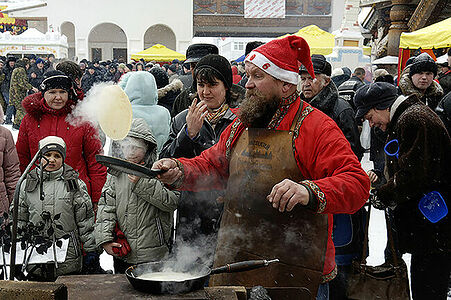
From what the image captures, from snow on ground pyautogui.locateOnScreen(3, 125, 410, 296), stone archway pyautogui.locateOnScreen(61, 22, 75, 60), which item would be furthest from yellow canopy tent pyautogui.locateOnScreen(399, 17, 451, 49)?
stone archway pyautogui.locateOnScreen(61, 22, 75, 60)

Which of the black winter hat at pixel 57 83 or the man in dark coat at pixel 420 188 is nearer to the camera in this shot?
the man in dark coat at pixel 420 188

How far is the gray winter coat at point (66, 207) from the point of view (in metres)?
3.33

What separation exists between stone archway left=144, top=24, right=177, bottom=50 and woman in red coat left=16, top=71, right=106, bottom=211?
112 feet

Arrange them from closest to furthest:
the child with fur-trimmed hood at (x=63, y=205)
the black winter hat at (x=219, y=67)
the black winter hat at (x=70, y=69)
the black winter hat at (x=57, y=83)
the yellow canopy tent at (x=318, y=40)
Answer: the black winter hat at (x=219, y=67), the child with fur-trimmed hood at (x=63, y=205), the black winter hat at (x=57, y=83), the black winter hat at (x=70, y=69), the yellow canopy tent at (x=318, y=40)

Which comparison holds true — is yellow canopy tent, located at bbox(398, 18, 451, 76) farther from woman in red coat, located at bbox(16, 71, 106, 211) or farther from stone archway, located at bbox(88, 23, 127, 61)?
→ stone archway, located at bbox(88, 23, 127, 61)

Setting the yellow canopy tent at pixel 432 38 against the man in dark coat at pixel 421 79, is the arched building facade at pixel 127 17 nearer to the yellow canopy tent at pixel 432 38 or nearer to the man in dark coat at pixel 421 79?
the yellow canopy tent at pixel 432 38

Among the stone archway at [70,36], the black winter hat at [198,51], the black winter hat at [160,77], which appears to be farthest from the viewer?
the stone archway at [70,36]

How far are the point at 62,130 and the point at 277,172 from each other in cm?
215

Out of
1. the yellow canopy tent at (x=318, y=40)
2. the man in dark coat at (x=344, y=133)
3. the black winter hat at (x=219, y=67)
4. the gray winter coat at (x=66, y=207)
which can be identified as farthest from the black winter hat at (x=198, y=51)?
the yellow canopy tent at (x=318, y=40)

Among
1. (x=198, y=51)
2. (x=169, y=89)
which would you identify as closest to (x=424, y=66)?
(x=198, y=51)

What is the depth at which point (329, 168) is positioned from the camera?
2080mm

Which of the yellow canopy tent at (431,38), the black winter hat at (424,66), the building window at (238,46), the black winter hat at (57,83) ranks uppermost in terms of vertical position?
the building window at (238,46)

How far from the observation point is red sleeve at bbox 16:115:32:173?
3.86 metres

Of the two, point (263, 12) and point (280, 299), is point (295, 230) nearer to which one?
point (280, 299)
